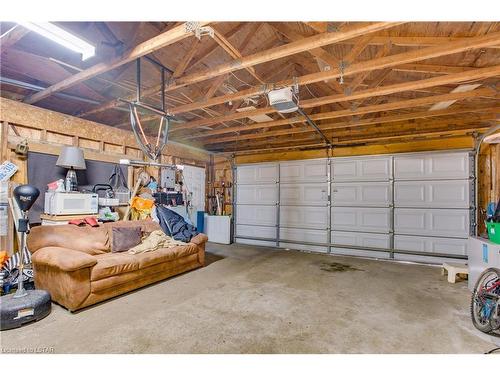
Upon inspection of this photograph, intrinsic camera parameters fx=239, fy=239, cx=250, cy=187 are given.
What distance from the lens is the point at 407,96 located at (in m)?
3.55

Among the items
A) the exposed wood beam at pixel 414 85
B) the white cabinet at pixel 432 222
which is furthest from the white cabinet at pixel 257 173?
the white cabinet at pixel 432 222

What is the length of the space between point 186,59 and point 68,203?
2489 mm

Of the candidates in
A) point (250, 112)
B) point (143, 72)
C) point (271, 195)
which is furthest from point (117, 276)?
point (271, 195)

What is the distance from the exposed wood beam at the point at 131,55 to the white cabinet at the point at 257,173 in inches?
170

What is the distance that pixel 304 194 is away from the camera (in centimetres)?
584

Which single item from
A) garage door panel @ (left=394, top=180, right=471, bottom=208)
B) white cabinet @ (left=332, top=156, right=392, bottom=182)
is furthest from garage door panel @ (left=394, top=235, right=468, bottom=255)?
white cabinet @ (left=332, top=156, right=392, bottom=182)

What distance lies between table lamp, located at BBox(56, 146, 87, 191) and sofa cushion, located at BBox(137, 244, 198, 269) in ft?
4.96

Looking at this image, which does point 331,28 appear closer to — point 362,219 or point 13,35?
point 13,35

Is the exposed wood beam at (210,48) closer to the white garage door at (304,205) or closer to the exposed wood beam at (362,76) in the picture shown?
the exposed wood beam at (362,76)

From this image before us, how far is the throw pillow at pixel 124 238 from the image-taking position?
329 centimetres

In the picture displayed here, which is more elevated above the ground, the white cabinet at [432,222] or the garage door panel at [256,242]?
the white cabinet at [432,222]

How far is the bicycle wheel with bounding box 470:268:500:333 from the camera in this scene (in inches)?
81.3

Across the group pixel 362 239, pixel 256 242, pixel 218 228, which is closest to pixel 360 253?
pixel 362 239

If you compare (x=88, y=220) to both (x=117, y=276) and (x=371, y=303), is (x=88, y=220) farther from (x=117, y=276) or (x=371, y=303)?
→ (x=371, y=303)
